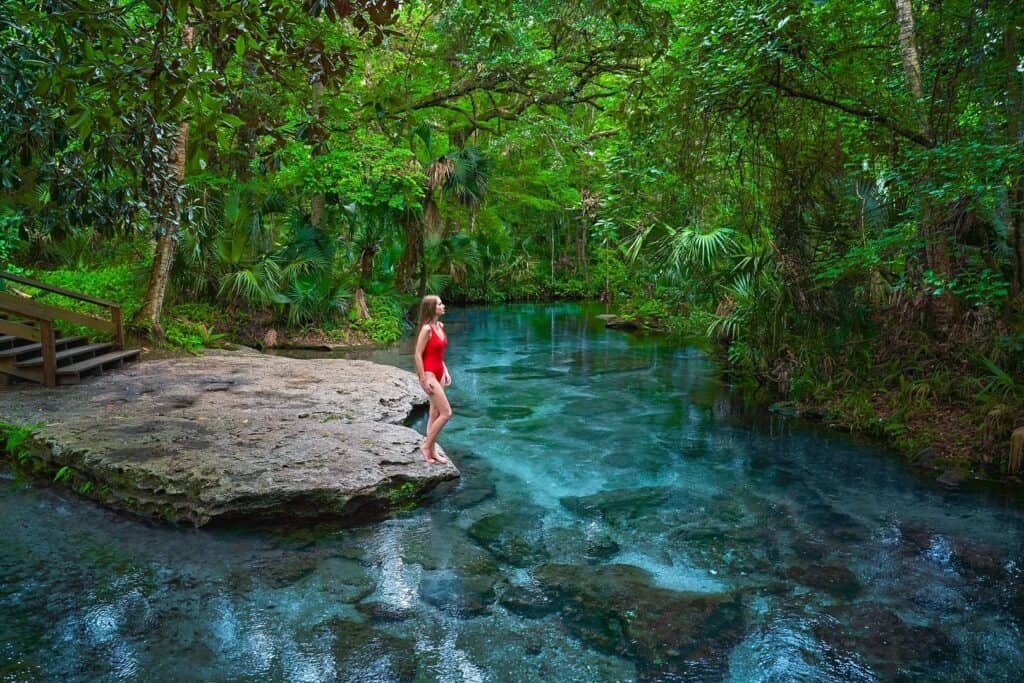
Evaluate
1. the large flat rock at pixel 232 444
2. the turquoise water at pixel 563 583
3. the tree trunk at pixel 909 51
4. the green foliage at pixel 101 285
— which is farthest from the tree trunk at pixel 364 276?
the tree trunk at pixel 909 51

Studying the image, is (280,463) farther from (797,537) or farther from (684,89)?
(684,89)

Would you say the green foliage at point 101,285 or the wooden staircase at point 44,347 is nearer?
the wooden staircase at point 44,347

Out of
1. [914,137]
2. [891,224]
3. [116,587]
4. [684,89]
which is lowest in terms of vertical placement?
[116,587]

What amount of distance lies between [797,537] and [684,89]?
5.41 meters

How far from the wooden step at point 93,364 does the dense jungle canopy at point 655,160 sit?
1558 mm

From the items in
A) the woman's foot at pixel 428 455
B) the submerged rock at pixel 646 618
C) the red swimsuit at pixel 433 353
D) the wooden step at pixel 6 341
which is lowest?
the submerged rock at pixel 646 618

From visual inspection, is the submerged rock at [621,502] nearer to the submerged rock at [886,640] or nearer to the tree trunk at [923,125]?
the submerged rock at [886,640]

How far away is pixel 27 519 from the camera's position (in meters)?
6.38

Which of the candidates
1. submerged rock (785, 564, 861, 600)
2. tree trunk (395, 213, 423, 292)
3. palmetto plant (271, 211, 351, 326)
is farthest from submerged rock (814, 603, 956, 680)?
tree trunk (395, 213, 423, 292)

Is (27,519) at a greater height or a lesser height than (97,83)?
lesser

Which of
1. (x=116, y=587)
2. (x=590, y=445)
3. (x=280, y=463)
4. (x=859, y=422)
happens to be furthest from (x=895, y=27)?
(x=116, y=587)

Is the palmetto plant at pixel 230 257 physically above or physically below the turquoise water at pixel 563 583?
above

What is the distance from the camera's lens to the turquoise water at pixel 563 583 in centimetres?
433

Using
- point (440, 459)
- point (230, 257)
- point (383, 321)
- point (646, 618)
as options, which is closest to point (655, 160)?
point (440, 459)
